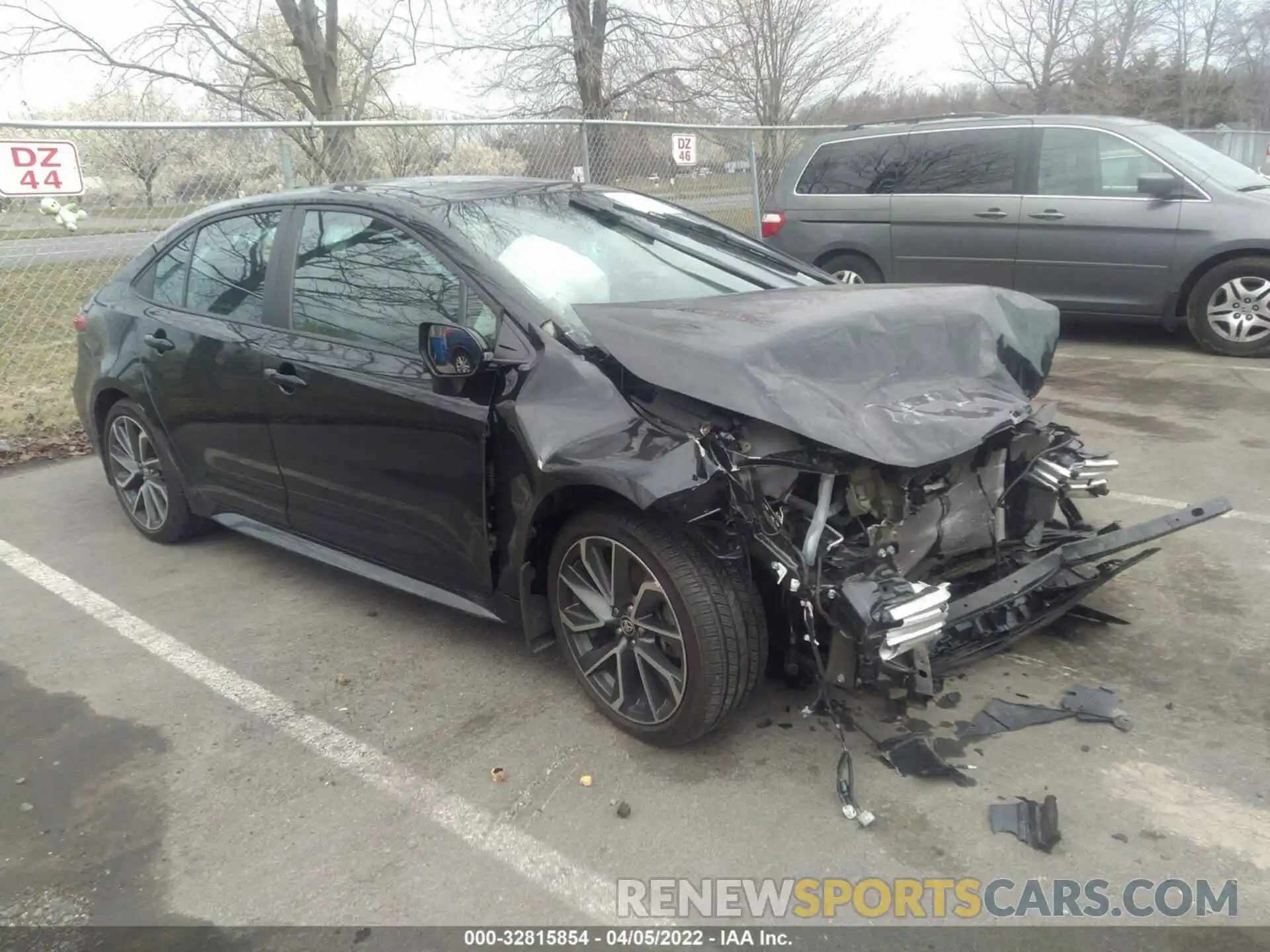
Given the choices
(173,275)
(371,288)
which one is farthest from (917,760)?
(173,275)

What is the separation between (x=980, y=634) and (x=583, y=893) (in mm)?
1481

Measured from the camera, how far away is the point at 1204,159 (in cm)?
770

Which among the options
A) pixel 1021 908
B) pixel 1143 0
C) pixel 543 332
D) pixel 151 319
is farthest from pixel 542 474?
pixel 1143 0

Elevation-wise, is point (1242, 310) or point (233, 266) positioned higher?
point (233, 266)

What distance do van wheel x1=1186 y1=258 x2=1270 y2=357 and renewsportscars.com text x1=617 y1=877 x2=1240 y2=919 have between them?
628cm

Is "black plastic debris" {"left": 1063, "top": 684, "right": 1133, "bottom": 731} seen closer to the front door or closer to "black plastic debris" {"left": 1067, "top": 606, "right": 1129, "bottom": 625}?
"black plastic debris" {"left": 1067, "top": 606, "right": 1129, "bottom": 625}

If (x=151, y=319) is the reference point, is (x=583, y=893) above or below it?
below

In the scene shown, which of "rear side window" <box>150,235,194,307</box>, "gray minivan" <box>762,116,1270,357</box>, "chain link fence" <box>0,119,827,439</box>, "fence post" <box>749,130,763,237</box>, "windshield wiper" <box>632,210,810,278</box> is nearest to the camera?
"windshield wiper" <box>632,210,810,278</box>

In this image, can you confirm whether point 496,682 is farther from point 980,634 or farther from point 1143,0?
point 1143,0

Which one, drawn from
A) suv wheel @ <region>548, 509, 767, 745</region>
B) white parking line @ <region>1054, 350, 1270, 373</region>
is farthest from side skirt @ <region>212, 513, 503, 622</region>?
white parking line @ <region>1054, 350, 1270, 373</region>

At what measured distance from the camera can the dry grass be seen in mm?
6723

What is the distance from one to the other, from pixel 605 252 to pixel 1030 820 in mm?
2354

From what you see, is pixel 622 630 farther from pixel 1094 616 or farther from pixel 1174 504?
pixel 1174 504

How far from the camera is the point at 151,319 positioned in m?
4.39
